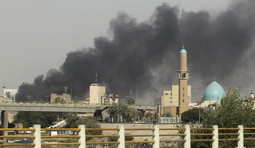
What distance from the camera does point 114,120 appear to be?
19725 centimetres

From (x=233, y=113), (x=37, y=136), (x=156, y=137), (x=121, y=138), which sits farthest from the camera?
(x=233, y=113)

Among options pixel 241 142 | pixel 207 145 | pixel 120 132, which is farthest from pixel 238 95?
pixel 120 132

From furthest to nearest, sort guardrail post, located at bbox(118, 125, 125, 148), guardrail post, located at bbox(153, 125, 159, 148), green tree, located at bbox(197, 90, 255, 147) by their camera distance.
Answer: green tree, located at bbox(197, 90, 255, 147)
guardrail post, located at bbox(153, 125, 159, 148)
guardrail post, located at bbox(118, 125, 125, 148)

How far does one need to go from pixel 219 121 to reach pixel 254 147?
14131 millimetres

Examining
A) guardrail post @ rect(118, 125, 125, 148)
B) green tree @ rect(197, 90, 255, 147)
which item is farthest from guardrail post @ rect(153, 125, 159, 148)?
green tree @ rect(197, 90, 255, 147)

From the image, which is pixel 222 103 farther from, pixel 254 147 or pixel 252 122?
pixel 254 147

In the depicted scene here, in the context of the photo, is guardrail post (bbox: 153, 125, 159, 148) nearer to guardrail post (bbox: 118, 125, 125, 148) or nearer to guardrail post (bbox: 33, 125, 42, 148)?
guardrail post (bbox: 118, 125, 125, 148)

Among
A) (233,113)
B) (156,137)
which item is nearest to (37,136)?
(156,137)

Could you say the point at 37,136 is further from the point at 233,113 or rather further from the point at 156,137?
the point at 233,113

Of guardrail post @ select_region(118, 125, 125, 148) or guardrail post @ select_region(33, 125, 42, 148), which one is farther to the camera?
guardrail post @ select_region(118, 125, 125, 148)

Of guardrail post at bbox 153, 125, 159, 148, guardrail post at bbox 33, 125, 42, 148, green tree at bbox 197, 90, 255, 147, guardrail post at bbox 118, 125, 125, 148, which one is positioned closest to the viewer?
guardrail post at bbox 33, 125, 42, 148

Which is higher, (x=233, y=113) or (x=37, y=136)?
(x=233, y=113)

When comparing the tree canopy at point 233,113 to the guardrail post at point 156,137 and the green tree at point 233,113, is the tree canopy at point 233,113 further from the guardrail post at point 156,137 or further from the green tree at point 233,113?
the guardrail post at point 156,137

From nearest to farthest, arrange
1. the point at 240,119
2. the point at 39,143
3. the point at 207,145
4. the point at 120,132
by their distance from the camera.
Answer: the point at 39,143 → the point at 120,132 → the point at 207,145 → the point at 240,119
